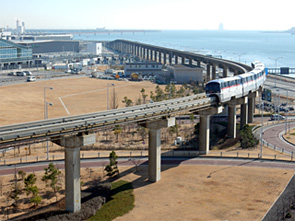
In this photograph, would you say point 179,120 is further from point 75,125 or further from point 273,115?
point 75,125

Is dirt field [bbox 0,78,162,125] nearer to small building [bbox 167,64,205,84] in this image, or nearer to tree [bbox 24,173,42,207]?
small building [bbox 167,64,205,84]

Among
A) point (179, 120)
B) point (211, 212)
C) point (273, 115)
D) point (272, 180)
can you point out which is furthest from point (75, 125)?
point (273, 115)

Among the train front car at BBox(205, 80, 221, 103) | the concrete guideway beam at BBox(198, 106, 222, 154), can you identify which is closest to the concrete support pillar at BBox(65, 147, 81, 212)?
the concrete guideway beam at BBox(198, 106, 222, 154)

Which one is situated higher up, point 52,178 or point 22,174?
point 52,178

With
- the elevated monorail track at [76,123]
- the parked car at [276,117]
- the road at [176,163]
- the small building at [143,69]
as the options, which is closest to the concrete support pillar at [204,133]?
the road at [176,163]

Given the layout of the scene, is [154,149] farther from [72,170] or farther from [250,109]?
[250,109]

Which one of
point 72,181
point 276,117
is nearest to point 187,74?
point 276,117

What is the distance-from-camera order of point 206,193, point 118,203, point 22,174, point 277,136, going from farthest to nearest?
1. point 277,136
2. point 22,174
3. point 206,193
4. point 118,203

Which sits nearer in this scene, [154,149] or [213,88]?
[154,149]
